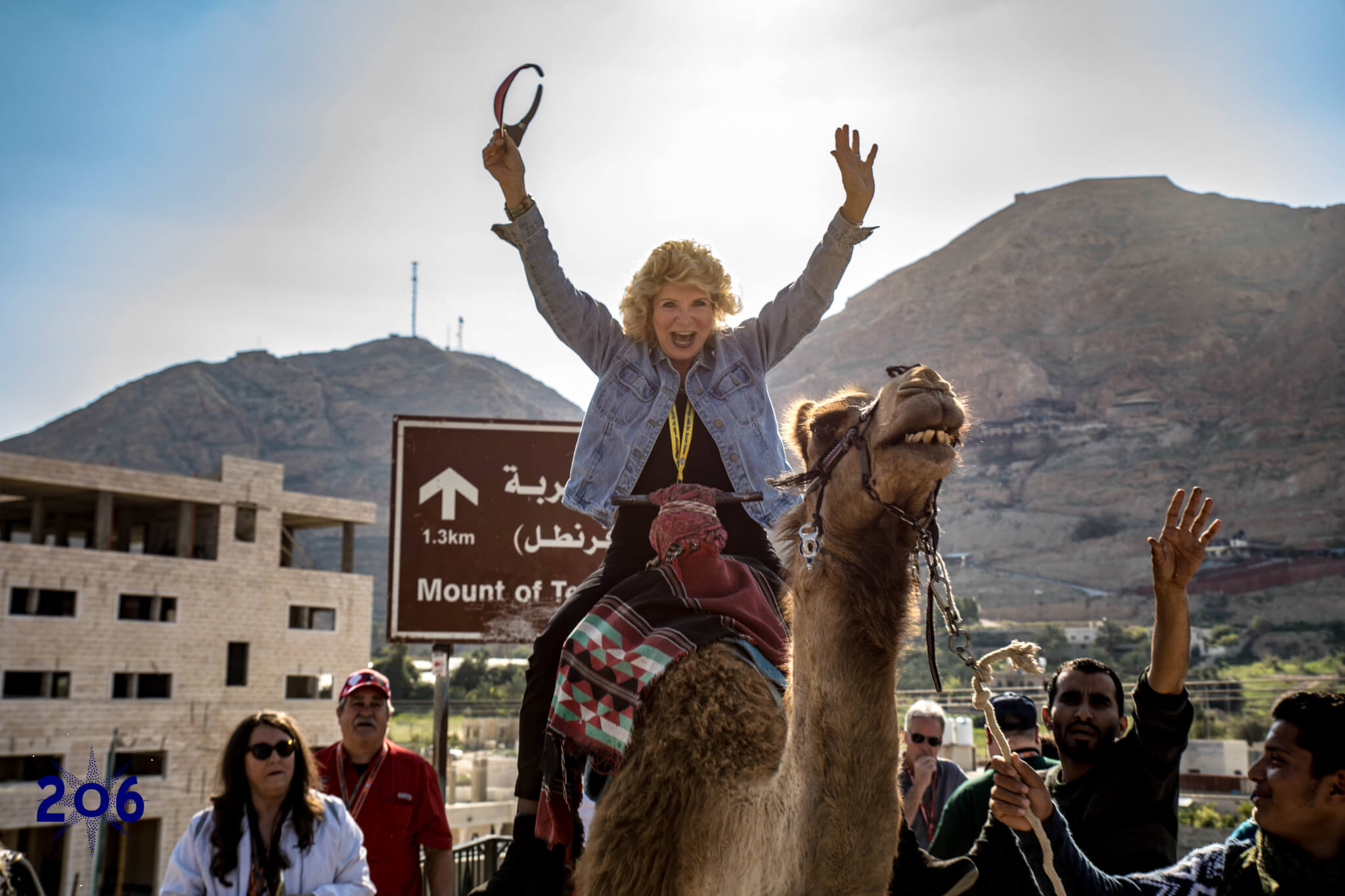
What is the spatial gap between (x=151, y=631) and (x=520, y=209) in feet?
115

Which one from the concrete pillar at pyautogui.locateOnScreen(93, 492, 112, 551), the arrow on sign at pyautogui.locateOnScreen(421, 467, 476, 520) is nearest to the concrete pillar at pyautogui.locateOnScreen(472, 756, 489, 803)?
the concrete pillar at pyautogui.locateOnScreen(93, 492, 112, 551)

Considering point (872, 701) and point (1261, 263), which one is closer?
point (872, 701)

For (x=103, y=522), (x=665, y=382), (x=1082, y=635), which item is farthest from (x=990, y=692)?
(x=1082, y=635)

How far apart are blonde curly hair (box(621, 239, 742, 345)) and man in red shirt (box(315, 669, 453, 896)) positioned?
3018mm

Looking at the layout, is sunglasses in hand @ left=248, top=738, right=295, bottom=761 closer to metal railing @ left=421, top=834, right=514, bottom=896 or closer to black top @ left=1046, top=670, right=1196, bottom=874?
black top @ left=1046, top=670, right=1196, bottom=874

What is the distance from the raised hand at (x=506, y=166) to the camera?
4402 millimetres

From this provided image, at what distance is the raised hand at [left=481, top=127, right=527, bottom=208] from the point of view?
4.40 metres

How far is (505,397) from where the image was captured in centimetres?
19775

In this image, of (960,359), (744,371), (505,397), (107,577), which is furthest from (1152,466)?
(744,371)

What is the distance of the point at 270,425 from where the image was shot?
539 ft

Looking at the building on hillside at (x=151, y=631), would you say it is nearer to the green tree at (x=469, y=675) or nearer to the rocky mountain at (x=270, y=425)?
the green tree at (x=469, y=675)

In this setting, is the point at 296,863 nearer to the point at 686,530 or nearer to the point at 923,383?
the point at 686,530

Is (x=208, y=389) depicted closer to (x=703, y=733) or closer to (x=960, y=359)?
(x=960, y=359)

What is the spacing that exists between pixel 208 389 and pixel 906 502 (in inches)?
6984
